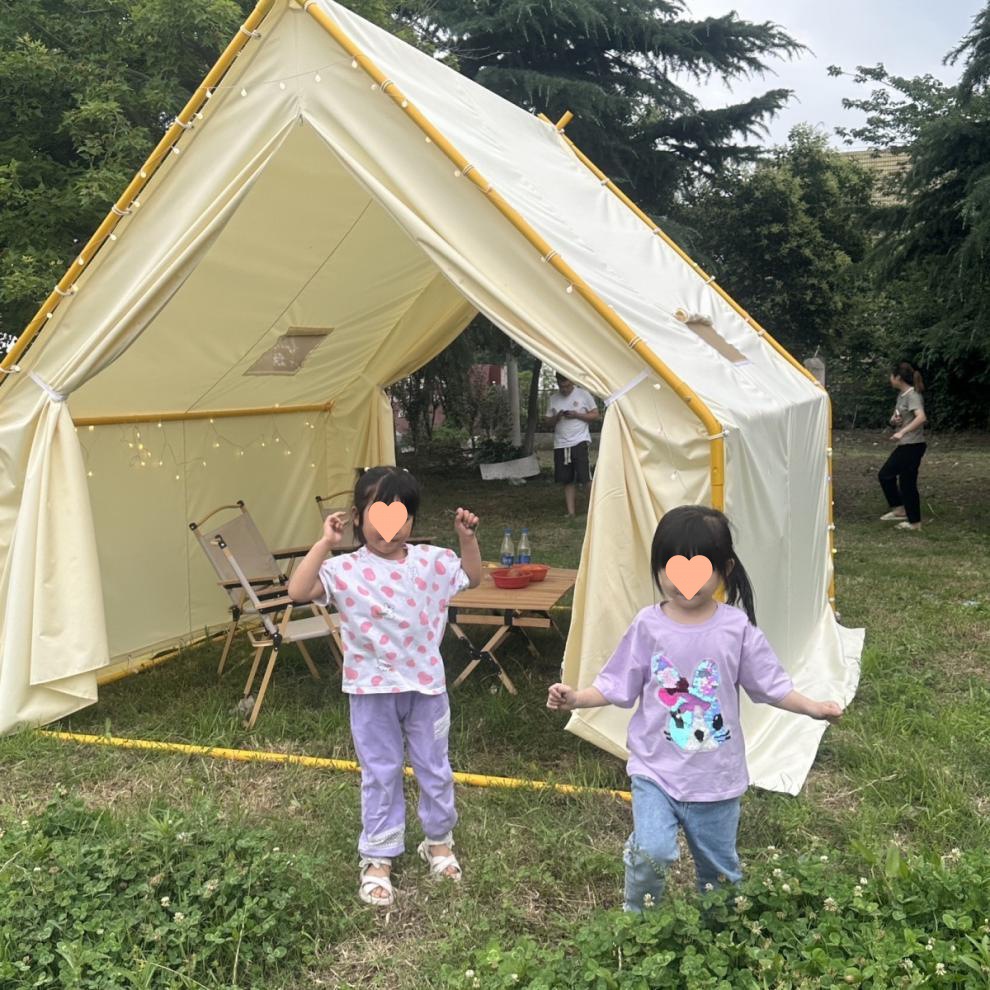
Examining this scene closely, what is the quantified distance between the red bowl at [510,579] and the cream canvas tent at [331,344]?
1401mm

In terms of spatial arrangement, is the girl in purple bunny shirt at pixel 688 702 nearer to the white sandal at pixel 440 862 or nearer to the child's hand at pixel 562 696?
the child's hand at pixel 562 696

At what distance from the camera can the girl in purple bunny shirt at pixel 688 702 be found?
7.85ft

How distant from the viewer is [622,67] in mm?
12727

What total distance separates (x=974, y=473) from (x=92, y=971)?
12817 millimetres

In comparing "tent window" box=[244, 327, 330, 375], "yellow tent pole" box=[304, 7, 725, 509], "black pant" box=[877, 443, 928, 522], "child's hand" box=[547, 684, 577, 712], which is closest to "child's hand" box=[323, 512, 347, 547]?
"child's hand" box=[547, 684, 577, 712]

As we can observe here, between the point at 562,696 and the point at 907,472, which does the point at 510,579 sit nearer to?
the point at 562,696

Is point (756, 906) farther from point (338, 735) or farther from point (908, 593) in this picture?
point (908, 593)

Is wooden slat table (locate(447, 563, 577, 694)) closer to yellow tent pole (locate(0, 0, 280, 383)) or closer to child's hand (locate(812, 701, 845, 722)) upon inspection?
child's hand (locate(812, 701, 845, 722))

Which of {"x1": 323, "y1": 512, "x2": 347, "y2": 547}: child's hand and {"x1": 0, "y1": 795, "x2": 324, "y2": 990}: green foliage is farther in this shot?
{"x1": 323, "y1": 512, "x2": 347, "y2": 547}: child's hand

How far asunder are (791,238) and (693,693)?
15.0 meters

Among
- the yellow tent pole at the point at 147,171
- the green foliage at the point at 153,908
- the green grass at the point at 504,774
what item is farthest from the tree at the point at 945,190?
the green foliage at the point at 153,908

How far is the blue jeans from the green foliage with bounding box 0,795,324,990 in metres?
0.96

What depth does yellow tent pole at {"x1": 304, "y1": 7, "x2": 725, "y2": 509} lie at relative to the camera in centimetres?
329

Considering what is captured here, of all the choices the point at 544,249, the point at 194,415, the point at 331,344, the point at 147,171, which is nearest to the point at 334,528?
the point at 544,249
